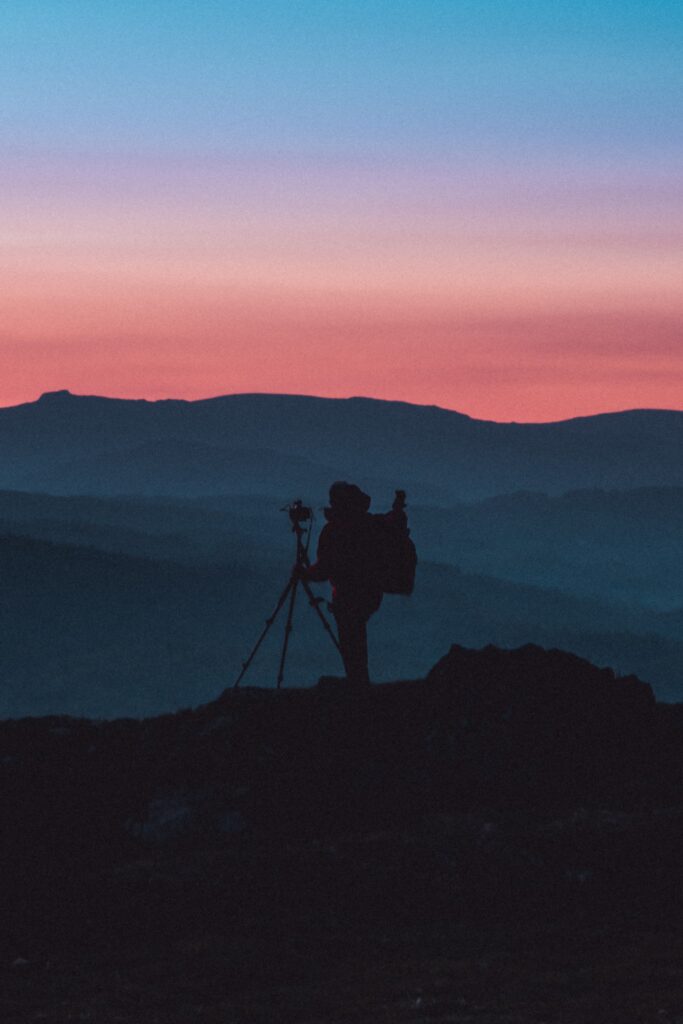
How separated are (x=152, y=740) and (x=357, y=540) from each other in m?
3.43

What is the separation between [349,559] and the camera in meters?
17.4

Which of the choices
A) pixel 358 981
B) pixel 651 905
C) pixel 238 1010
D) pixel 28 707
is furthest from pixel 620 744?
pixel 28 707

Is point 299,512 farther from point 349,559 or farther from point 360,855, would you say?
point 360,855

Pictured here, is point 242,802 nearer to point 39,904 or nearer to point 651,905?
point 39,904

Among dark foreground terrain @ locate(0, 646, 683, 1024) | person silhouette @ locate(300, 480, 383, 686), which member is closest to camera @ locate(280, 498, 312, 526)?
person silhouette @ locate(300, 480, 383, 686)

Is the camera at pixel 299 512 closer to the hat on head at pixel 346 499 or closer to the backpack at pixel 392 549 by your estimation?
the hat on head at pixel 346 499

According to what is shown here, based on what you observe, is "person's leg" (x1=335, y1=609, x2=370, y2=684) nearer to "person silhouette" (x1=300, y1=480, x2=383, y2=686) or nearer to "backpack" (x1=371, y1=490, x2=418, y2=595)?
"person silhouette" (x1=300, y1=480, x2=383, y2=686)

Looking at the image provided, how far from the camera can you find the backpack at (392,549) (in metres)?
17.4

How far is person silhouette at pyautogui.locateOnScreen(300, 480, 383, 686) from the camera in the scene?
56.9 feet

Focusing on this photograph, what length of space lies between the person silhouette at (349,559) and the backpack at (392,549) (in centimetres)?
6

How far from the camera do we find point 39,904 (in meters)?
14.1

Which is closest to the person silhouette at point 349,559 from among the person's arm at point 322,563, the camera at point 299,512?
the person's arm at point 322,563

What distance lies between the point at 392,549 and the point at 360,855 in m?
4.06

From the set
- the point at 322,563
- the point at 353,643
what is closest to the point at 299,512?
the point at 322,563
